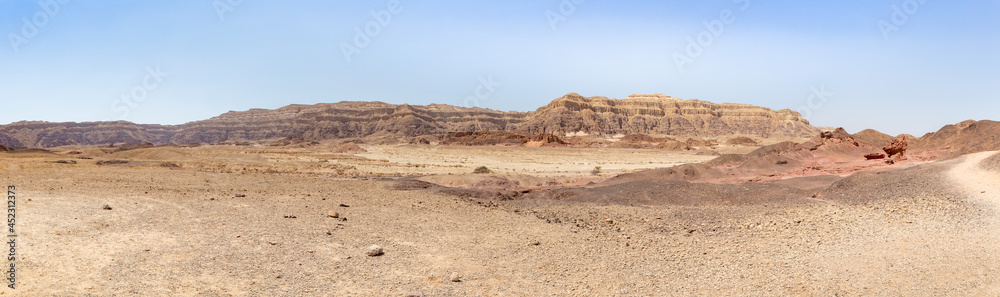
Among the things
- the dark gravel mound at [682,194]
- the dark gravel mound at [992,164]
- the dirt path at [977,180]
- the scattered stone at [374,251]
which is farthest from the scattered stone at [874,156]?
the scattered stone at [374,251]

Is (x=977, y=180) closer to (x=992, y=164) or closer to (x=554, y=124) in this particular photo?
(x=992, y=164)

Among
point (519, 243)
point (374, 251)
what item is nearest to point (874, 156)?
point (519, 243)

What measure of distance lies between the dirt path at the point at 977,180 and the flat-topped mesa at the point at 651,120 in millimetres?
158108

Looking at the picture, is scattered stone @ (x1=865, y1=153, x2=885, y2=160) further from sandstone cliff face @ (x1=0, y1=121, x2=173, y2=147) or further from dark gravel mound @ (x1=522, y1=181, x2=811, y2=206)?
sandstone cliff face @ (x1=0, y1=121, x2=173, y2=147)

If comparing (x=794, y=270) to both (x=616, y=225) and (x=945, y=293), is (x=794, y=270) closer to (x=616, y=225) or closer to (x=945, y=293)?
(x=945, y=293)

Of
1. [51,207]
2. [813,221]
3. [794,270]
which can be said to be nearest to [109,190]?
[51,207]

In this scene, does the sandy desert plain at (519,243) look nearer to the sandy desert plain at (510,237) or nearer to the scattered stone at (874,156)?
the sandy desert plain at (510,237)

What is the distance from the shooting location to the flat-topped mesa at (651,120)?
590 ft

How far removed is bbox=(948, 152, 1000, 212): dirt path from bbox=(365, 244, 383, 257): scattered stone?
12802mm

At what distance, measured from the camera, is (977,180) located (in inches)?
537

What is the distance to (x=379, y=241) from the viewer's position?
11.1 metres

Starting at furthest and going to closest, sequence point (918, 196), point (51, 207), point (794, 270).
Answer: point (918, 196) → point (51, 207) → point (794, 270)

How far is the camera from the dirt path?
12045mm

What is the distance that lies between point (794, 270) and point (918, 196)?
683 centimetres
